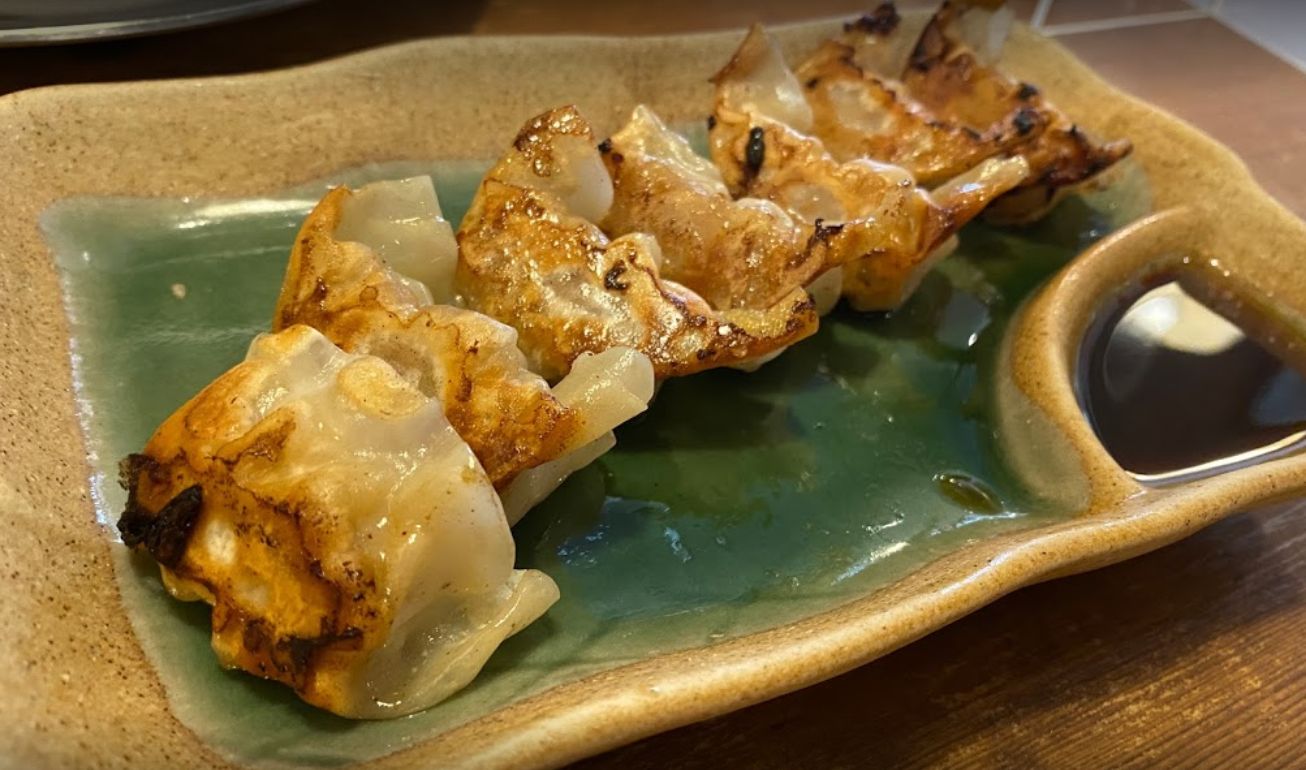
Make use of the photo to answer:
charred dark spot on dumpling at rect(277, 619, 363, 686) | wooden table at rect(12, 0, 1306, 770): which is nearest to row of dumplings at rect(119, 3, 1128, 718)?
charred dark spot on dumpling at rect(277, 619, 363, 686)

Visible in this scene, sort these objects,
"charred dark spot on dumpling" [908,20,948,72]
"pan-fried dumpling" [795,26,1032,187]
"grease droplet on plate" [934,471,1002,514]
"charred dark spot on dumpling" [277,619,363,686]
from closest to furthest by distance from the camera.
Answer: "charred dark spot on dumpling" [277,619,363,686], "grease droplet on plate" [934,471,1002,514], "pan-fried dumpling" [795,26,1032,187], "charred dark spot on dumpling" [908,20,948,72]

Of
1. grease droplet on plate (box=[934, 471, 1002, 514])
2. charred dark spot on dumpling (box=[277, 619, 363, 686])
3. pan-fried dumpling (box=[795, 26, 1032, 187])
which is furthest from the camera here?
pan-fried dumpling (box=[795, 26, 1032, 187])

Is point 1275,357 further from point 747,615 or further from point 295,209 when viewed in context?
point 295,209

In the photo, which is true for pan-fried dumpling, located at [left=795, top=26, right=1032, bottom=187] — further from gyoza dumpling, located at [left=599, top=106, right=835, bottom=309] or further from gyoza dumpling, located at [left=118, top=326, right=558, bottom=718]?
gyoza dumpling, located at [left=118, top=326, right=558, bottom=718]

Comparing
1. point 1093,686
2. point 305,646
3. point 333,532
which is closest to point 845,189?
point 1093,686

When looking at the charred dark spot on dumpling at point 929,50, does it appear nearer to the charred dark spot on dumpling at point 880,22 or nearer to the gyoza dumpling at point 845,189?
the charred dark spot on dumpling at point 880,22

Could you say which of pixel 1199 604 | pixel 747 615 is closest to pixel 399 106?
pixel 747 615
